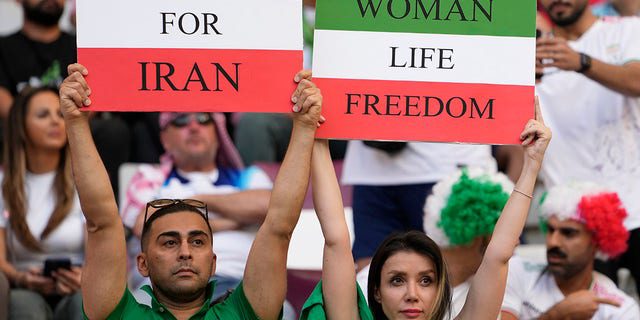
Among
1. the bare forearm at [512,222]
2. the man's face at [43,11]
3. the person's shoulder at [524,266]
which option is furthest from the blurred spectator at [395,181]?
the man's face at [43,11]

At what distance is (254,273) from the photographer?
416cm

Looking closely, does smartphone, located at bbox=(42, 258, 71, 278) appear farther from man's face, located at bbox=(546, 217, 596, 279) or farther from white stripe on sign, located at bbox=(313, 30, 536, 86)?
man's face, located at bbox=(546, 217, 596, 279)

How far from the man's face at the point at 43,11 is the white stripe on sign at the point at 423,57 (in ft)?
11.0

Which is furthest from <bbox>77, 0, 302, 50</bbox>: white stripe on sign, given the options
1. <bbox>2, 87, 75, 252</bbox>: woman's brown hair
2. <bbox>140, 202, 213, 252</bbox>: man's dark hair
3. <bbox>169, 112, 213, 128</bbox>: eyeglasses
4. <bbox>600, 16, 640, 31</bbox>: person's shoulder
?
<bbox>600, 16, 640, 31</bbox>: person's shoulder

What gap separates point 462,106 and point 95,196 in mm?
1286

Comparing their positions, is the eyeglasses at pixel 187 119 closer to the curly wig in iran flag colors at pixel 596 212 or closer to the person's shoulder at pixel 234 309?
the curly wig in iran flag colors at pixel 596 212

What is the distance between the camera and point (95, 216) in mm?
4078

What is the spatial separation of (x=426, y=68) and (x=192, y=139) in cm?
223

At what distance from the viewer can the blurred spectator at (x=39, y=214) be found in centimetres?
580

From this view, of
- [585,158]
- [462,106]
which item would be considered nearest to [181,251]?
[462,106]

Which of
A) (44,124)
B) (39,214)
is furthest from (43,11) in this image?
(39,214)

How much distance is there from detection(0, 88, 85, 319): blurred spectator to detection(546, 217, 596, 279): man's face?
84.2 inches

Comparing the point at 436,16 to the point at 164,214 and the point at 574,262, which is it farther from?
the point at 574,262

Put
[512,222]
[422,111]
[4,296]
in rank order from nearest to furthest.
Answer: [512,222]
[422,111]
[4,296]
